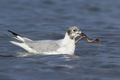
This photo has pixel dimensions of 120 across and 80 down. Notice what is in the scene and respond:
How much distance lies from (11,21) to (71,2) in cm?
758

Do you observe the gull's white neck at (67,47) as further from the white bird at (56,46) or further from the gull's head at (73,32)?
the gull's head at (73,32)

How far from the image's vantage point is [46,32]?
41.4 ft

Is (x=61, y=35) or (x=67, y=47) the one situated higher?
(x=61, y=35)

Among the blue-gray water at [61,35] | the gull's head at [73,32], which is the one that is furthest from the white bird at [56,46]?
the blue-gray water at [61,35]

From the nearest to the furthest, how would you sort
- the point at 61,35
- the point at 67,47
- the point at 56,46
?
the point at 56,46
the point at 67,47
the point at 61,35

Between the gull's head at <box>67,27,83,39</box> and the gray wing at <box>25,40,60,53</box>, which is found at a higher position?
the gull's head at <box>67,27,83,39</box>

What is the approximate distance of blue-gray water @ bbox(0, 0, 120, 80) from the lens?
6879mm

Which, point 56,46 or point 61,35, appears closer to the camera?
point 56,46

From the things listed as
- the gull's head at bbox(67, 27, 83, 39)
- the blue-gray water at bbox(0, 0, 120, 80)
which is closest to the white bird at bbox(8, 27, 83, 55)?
the gull's head at bbox(67, 27, 83, 39)

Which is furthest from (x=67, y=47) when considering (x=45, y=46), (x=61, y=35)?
(x=61, y=35)

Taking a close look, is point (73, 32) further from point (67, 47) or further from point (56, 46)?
point (56, 46)

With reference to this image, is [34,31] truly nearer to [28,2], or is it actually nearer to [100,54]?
[100,54]

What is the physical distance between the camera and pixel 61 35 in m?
12.2

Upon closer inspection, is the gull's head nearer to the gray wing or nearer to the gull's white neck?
the gull's white neck
